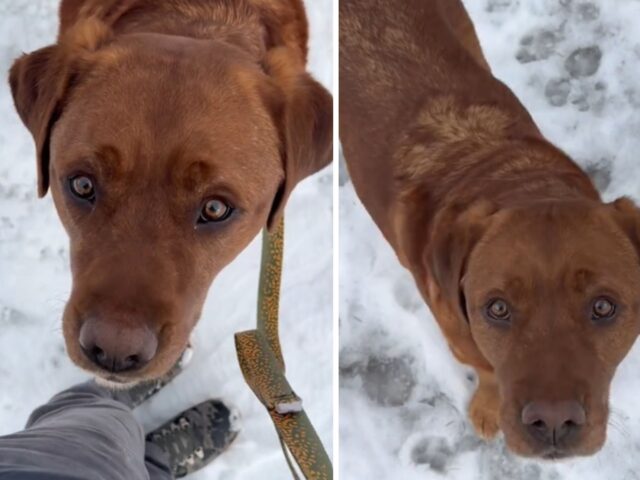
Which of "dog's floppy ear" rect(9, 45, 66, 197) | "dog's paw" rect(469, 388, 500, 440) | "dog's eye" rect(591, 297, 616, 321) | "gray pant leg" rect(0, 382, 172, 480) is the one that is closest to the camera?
"gray pant leg" rect(0, 382, 172, 480)

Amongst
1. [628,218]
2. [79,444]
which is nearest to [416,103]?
[628,218]

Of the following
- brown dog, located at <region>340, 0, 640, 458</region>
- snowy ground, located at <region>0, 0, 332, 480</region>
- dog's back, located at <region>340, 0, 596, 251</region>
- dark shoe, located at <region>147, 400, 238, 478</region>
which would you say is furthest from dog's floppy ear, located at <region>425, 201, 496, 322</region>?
dark shoe, located at <region>147, 400, 238, 478</region>

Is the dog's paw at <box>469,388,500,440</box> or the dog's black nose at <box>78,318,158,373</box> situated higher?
the dog's black nose at <box>78,318,158,373</box>

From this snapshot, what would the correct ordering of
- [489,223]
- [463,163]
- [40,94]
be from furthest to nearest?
[463,163]
[489,223]
[40,94]

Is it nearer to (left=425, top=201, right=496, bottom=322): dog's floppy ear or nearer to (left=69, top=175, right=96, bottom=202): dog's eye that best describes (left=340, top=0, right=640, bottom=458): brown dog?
(left=425, top=201, right=496, bottom=322): dog's floppy ear

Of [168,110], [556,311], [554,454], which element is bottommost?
[554,454]

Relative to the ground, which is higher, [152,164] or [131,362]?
[152,164]

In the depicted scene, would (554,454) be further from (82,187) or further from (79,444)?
(82,187)
